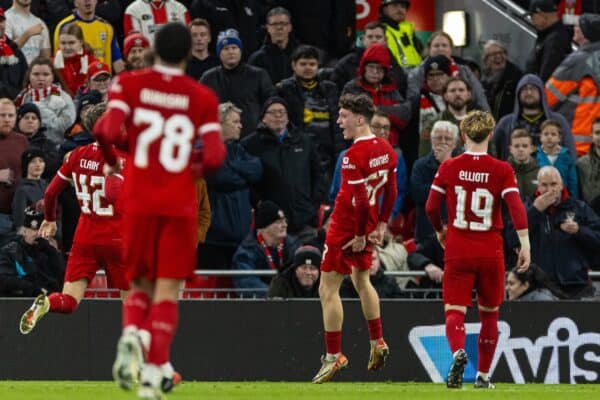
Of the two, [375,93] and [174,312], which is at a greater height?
[375,93]

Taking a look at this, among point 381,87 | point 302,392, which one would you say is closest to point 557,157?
point 381,87

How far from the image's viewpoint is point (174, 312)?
33.8ft

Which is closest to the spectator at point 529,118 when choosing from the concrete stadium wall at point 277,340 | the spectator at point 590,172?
the spectator at point 590,172

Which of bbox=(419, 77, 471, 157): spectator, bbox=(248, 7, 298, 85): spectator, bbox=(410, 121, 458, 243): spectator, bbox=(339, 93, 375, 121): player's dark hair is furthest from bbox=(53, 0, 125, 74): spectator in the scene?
bbox=(339, 93, 375, 121): player's dark hair

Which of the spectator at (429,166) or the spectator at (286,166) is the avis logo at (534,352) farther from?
the spectator at (286,166)

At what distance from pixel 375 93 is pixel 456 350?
6.01 m

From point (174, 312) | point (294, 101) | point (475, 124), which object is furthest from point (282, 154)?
point (174, 312)

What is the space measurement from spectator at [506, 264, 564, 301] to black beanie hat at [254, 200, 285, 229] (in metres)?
2.58

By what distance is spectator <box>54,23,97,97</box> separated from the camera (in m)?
19.8

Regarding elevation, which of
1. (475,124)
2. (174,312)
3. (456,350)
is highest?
(475,124)

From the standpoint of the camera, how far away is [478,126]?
46.2ft

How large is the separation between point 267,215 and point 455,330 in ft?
13.9

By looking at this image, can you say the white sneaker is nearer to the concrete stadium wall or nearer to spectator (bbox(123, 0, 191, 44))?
the concrete stadium wall

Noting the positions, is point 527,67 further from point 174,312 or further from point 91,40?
point 174,312
